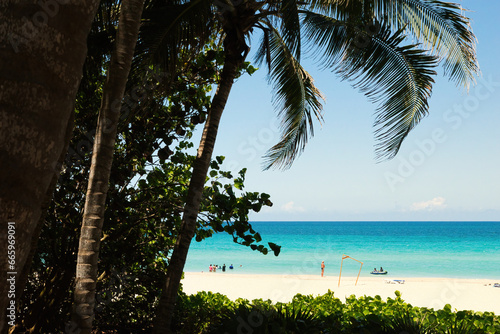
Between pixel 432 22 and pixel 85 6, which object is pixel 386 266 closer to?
pixel 432 22

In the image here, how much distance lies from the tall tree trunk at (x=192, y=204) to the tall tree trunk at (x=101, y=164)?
62.8 inches

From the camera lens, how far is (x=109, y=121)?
3.72 meters

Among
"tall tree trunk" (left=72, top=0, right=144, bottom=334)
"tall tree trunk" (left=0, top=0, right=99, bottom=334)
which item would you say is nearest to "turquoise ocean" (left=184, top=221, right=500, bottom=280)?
"tall tree trunk" (left=72, top=0, right=144, bottom=334)

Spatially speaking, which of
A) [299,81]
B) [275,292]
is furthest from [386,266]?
[299,81]

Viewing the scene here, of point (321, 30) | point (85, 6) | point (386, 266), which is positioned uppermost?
point (321, 30)

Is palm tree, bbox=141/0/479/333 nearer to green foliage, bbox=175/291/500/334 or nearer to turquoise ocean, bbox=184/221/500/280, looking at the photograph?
green foliage, bbox=175/291/500/334

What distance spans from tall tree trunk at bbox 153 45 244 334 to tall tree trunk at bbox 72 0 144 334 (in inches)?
62.8

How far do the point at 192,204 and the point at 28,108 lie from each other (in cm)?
400

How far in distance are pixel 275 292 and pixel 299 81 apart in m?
16.5

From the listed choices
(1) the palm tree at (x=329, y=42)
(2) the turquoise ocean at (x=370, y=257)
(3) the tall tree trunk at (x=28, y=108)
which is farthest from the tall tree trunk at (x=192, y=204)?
(2) the turquoise ocean at (x=370, y=257)

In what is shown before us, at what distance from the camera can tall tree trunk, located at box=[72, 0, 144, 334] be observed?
3.54 m

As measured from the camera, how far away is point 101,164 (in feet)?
12.2

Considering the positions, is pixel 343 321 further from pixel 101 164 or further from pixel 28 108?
pixel 28 108

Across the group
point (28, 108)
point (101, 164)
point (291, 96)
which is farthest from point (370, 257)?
point (28, 108)
